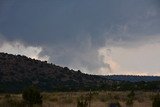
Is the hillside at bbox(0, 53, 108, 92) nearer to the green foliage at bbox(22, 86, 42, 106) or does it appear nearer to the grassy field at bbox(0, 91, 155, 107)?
the grassy field at bbox(0, 91, 155, 107)

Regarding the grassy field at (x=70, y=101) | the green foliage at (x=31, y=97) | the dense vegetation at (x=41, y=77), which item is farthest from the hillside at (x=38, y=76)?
the green foliage at (x=31, y=97)

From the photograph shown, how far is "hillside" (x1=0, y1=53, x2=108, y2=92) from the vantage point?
128 m

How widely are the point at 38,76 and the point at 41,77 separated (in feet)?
3.33

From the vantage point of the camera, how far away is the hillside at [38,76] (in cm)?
12825

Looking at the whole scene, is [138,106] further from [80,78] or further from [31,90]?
[80,78]

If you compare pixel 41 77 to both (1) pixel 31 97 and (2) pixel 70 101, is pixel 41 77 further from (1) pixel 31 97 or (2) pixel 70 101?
(1) pixel 31 97

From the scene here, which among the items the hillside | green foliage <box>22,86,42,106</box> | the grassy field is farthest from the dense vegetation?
green foliage <box>22,86,42,106</box>

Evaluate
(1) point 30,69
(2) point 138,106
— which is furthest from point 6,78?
(2) point 138,106

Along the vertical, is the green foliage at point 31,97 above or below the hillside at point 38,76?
below

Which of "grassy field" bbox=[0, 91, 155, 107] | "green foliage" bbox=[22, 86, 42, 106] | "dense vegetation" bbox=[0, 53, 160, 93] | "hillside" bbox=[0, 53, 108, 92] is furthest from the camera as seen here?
"hillside" bbox=[0, 53, 108, 92]

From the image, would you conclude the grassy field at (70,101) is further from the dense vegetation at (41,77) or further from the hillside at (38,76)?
the hillside at (38,76)

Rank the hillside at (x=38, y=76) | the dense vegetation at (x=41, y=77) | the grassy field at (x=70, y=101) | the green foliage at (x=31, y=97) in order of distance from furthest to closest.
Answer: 1. the hillside at (x=38, y=76)
2. the dense vegetation at (x=41, y=77)
3. the grassy field at (x=70, y=101)
4. the green foliage at (x=31, y=97)

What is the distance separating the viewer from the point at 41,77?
141 meters

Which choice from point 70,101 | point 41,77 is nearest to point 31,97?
point 70,101
